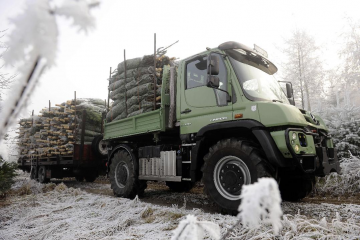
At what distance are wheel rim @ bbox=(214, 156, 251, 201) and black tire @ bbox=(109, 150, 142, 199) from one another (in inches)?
115

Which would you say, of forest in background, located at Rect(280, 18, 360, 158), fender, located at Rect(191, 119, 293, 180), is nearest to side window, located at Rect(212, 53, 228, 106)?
fender, located at Rect(191, 119, 293, 180)

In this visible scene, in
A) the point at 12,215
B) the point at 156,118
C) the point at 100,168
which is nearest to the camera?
the point at 12,215

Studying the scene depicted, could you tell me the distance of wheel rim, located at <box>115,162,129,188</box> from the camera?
7.21 m

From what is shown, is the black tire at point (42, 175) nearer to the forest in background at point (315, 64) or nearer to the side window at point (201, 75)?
the side window at point (201, 75)

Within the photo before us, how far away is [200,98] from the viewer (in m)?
5.41

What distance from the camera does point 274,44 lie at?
2516 cm

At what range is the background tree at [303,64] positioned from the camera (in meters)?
23.3

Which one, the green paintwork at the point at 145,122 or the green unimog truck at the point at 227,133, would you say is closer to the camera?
the green unimog truck at the point at 227,133

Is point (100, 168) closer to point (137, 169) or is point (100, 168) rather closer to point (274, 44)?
point (137, 169)

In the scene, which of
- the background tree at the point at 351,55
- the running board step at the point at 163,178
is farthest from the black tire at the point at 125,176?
the background tree at the point at 351,55

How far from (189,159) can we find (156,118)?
4.23 ft

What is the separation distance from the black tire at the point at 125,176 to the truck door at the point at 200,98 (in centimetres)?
212

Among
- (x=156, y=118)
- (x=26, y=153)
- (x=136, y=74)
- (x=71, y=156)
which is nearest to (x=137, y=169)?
(x=156, y=118)

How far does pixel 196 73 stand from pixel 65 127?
7.30 metres
